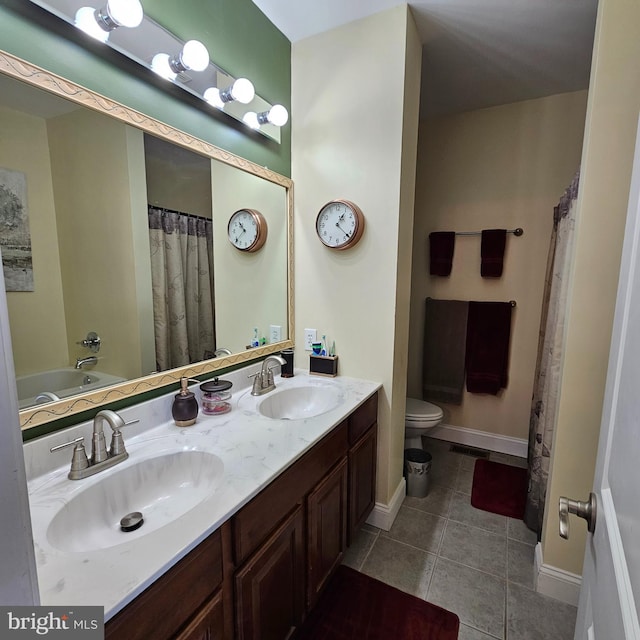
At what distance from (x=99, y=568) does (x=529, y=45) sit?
278 centimetres

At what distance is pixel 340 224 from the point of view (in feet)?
6.03

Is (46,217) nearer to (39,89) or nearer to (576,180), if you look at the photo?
(39,89)

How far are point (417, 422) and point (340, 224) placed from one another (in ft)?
4.68

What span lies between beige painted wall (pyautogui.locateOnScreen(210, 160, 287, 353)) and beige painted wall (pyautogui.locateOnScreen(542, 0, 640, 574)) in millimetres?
1399

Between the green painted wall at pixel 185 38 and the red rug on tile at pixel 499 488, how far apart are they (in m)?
2.36

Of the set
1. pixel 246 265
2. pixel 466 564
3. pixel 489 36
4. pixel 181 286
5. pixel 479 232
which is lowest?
pixel 466 564

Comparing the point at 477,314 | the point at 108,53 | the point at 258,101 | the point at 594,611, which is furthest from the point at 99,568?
the point at 477,314

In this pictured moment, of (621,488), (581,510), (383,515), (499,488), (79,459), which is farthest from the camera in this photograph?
(499,488)

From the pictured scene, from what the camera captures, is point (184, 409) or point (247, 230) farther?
point (247, 230)

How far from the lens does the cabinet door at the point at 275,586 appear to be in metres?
0.94

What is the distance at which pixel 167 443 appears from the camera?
1159 millimetres

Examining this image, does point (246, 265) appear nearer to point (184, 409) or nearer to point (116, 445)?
point (184, 409)

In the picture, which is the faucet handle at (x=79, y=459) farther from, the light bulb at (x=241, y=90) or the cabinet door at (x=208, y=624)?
the light bulb at (x=241, y=90)

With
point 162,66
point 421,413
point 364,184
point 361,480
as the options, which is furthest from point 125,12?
point 421,413
